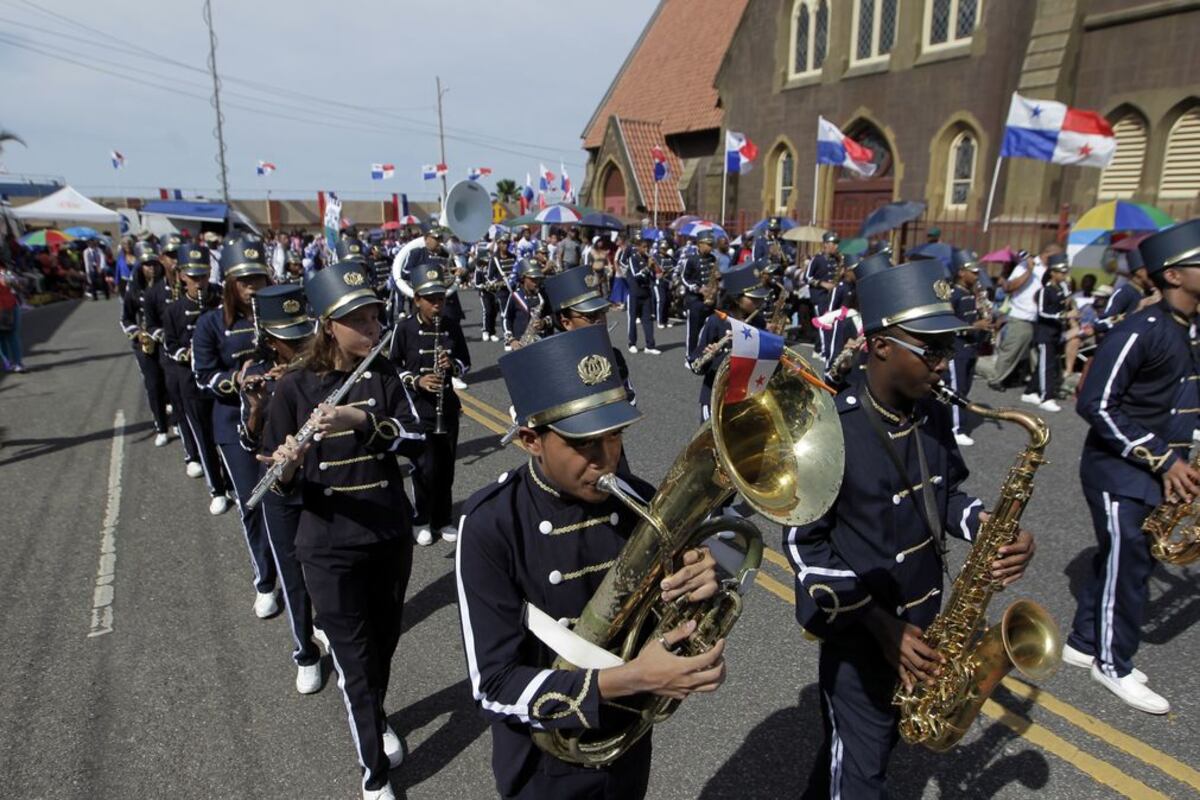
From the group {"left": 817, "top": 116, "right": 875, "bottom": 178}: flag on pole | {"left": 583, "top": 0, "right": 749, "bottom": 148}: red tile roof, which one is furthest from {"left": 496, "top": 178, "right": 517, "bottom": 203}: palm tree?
{"left": 817, "top": 116, "right": 875, "bottom": 178}: flag on pole

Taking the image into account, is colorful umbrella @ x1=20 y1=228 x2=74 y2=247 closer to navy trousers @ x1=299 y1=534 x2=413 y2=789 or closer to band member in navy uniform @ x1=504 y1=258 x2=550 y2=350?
band member in navy uniform @ x1=504 y1=258 x2=550 y2=350

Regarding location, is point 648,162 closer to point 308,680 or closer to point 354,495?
point 308,680

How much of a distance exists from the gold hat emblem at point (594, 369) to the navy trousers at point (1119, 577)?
144 inches

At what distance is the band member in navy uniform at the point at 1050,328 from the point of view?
34.8 feet

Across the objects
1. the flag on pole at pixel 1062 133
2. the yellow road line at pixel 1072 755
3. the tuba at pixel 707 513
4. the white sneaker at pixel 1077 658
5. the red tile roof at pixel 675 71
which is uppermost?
the red tile roof at pixel 675 71

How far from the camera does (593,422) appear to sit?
76.5 inches

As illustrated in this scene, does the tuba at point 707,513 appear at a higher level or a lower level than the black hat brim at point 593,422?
lower

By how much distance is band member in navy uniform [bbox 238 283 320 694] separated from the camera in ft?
13.5

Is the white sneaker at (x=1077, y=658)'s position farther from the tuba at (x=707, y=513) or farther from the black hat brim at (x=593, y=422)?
the black hat brim at (x=593, y=422)

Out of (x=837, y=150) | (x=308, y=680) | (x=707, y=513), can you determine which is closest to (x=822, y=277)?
(x=837, y=150)

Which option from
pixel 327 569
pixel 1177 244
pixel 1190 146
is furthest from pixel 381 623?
pixel 1190 146

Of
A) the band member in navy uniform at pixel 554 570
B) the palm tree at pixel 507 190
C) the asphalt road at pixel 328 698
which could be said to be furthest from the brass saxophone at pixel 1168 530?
the palm tree at pixel 507 190

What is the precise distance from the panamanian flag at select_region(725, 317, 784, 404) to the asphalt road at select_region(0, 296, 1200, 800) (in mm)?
2502

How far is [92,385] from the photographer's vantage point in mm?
13414
